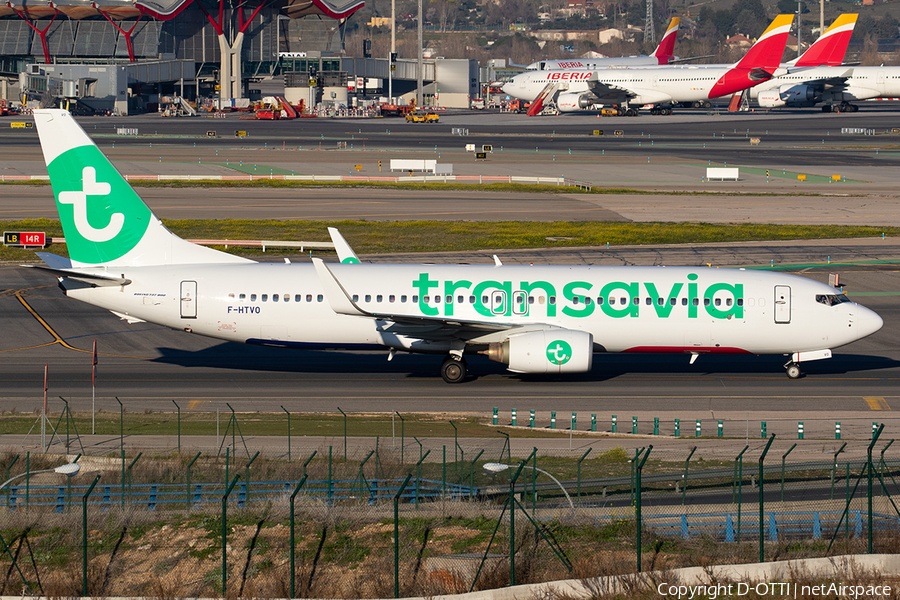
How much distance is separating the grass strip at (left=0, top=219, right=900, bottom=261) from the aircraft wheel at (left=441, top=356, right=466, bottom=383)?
25.4 metres

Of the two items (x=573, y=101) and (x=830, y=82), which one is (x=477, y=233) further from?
(x=830, y=82)

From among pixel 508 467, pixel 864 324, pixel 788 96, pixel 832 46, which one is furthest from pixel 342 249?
pixel 832 46

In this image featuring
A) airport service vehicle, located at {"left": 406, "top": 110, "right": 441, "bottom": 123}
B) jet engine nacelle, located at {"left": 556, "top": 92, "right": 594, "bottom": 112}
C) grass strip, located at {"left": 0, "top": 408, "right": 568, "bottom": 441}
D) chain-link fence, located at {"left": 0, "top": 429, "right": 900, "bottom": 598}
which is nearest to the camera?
chain-link fence, located at {"left": 0, "top": 429, "right": 900, "bottom": 598}

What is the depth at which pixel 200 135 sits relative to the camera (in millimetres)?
141875

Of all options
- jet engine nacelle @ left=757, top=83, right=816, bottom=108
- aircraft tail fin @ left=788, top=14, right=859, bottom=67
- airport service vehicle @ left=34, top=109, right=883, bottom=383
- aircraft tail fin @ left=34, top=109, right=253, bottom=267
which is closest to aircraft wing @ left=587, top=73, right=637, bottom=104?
jet engine nacelle @ left=757, top=83, right=816, bottom=108

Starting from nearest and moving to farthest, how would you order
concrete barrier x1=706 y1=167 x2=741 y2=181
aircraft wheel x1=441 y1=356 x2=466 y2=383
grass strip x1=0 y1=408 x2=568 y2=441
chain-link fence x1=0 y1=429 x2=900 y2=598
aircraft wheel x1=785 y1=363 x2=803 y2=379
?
chain-link fence x1=0 y1=429 x2=900 y2=598 < grass strip x1=0 y1=408 x2=568 y2=441 < aircraft wheel x1=441 y1=356 x2=466 y2=383 < aircraft wheel x1=785 y1=363 x2=803 y2=379 < concrete barrier x1=706 y1=167 x2=741 y2=181

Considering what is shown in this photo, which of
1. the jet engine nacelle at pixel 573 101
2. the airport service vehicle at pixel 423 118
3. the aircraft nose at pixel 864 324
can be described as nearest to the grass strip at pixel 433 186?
A: the aircraft nose at pixel 864 324

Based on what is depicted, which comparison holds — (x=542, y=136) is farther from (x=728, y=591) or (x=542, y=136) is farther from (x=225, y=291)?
(x=728, y=591)

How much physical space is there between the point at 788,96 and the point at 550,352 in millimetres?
148428

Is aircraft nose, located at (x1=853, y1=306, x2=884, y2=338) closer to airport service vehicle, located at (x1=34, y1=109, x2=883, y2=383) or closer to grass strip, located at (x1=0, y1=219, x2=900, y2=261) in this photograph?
airport service vehicle, located at (x1=34, y1=109, x2=883, y2=383)

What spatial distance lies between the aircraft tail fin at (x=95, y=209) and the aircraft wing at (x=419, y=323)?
7272mm

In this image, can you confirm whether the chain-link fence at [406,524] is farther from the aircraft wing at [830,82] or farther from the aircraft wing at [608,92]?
the aircraft wing at [830,82]

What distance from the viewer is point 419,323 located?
38.1 metres

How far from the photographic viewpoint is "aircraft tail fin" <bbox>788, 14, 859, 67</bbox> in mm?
174000
